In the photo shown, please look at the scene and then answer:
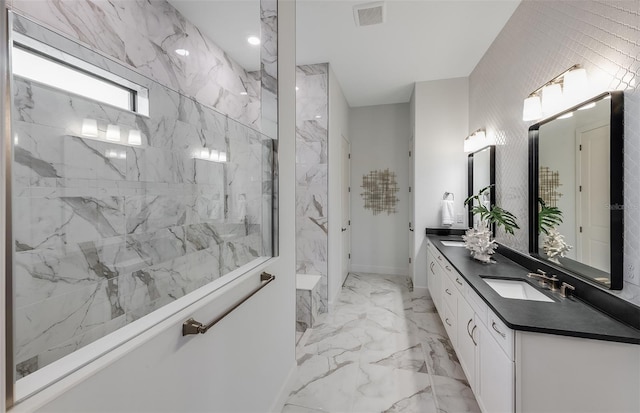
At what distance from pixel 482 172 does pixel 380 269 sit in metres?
2.30

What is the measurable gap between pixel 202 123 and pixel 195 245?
929 mm

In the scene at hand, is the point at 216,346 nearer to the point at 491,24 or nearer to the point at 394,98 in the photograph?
the point at 491,24

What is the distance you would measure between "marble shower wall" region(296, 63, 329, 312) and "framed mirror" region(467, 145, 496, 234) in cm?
164

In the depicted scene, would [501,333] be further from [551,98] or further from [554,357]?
[551,98]

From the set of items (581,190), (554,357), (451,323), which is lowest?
(451,323)

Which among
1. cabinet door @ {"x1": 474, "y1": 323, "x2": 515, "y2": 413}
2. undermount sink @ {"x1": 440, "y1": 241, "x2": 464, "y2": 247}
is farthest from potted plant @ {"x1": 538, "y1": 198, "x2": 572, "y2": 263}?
undermount sink @ {"x1": 440, "y1": 241, "x2": 464, "y2": 247}

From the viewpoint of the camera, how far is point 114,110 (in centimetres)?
162

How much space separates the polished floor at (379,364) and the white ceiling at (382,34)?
8.17 feet

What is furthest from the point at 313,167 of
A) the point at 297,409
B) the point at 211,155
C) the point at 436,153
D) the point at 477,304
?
the point at 297,409

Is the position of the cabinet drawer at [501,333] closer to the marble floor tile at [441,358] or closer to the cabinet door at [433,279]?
the marble floor tile at [441,358]

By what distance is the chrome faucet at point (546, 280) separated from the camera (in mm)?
1716

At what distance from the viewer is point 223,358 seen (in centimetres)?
117

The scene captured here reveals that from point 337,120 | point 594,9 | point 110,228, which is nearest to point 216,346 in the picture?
point 110,228

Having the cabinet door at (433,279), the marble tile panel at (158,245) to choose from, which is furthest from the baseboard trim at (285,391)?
the cabinet door at (433,279)
